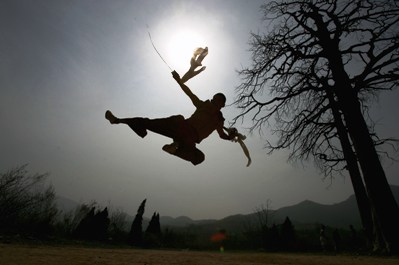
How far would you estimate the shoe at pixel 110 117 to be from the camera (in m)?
4.08

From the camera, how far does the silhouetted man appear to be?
401cm

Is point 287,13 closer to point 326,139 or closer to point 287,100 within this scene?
point 287,100

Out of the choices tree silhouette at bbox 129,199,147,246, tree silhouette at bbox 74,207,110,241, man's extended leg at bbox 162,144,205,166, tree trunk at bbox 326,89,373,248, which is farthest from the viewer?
tree silhouette at bbox 129,199,147,246

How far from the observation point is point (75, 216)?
2383 cm

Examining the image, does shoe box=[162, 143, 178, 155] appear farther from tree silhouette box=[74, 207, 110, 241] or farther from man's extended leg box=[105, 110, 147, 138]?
tree silhouette box=[74, 207, 110, 241]

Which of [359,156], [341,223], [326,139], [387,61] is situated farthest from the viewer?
[341,223]

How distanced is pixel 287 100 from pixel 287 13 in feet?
11.5

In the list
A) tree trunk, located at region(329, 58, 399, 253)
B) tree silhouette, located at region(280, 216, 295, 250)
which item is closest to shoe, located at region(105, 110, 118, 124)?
tree trunk, located at region(329, 58, 399, 253)

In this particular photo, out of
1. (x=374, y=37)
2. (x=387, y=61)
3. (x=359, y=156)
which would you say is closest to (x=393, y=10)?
(x=374, y=37)

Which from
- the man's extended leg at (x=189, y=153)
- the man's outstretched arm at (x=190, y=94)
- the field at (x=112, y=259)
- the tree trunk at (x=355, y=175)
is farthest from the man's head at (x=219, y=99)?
the tree trunk at (x=355, y=175)

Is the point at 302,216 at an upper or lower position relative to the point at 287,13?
upper

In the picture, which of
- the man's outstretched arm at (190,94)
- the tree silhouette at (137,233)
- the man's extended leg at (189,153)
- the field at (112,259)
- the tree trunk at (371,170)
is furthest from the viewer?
the tree silhouette at (137,233)

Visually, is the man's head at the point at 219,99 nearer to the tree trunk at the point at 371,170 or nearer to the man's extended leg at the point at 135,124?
the man's extended leg at the point at 135,124

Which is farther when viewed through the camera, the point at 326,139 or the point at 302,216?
the point at 302,216
